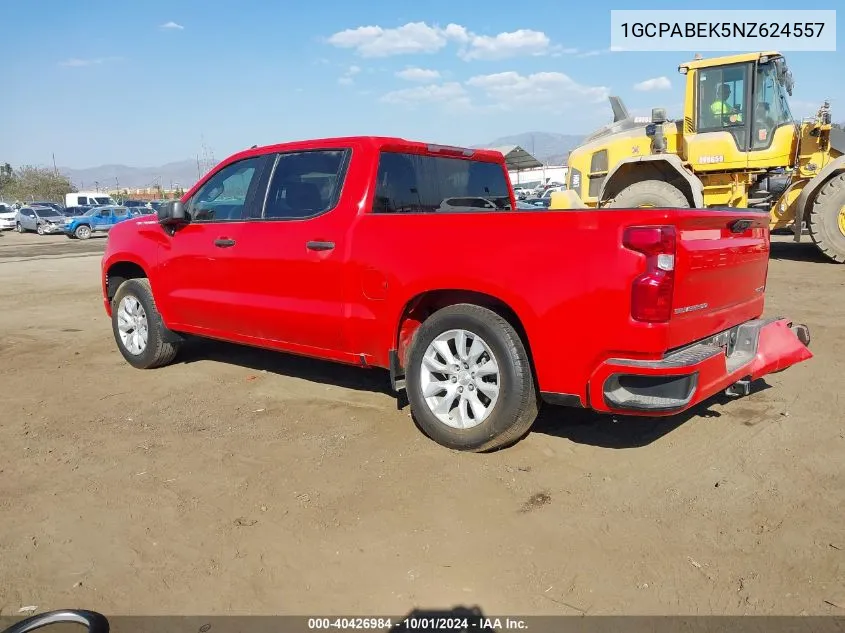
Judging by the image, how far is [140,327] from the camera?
6168mm

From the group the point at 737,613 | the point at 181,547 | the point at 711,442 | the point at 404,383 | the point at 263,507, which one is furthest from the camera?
the point at 404,383

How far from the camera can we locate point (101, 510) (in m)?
3.41

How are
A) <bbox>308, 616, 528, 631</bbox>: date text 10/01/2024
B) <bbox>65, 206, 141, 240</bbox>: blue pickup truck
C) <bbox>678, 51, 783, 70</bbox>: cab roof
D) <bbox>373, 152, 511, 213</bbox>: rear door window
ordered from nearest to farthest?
1. <bbox>308, 616, 528, 631</bbox>: date text 10/01/2024
2. <bbox>373, 152, 511, 213</bbox>: rear door window
3. <bbox>678, 51, 783, 70</bbox>: cab roof
4. <bbox>65, 206, 141, 240</bbox>: blue pickup truck

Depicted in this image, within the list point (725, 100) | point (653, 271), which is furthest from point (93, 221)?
point (653, 271)

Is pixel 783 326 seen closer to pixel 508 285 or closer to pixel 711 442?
pixel 711 442

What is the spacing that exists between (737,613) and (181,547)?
7.58 ft

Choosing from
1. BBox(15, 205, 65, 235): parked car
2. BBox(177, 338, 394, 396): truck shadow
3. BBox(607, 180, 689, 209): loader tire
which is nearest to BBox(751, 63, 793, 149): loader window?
BBox(607, 180, 689, 209): loader tire

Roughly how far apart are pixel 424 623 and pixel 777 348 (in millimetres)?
3000


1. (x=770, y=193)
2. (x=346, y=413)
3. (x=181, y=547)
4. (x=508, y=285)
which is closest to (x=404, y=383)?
(x=346, y=413)

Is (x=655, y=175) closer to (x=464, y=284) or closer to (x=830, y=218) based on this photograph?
(x=830, y=218)

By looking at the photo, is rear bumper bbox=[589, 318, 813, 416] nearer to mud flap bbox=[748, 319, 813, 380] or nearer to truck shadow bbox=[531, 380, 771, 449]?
mud flap bbox=[748, 319, 813, 380]

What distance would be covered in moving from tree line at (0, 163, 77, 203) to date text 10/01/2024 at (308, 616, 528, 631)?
9309 cm

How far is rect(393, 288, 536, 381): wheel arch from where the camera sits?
12.7ft

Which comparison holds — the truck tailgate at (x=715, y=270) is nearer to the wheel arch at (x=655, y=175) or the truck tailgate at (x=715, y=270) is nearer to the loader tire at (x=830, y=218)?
the wheel arch at (x=655, y=175)
